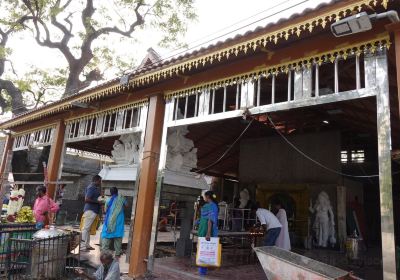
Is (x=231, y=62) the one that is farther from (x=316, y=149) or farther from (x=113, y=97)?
(x=316, y=149)

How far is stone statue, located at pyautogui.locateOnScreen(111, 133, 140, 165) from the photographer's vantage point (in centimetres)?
895

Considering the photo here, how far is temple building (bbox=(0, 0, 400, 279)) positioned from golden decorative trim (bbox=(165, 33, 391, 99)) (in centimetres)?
2

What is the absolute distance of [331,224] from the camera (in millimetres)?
11680

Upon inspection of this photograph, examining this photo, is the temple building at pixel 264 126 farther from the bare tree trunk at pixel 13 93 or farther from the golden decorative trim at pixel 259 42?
the bare tree trunk at pixel 13 93

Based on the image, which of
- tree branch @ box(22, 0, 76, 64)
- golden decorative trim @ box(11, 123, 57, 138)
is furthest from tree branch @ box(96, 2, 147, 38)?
golden decorative trim @ box(11, 123, 57, 138)

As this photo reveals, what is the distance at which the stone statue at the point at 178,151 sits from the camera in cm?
790

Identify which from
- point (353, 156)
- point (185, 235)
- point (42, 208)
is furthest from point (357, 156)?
point (42, 208)

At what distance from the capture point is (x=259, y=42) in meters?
5.38

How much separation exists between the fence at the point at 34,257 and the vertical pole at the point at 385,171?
552 centimetres

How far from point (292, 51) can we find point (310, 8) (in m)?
1.02

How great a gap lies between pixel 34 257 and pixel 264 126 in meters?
9.10

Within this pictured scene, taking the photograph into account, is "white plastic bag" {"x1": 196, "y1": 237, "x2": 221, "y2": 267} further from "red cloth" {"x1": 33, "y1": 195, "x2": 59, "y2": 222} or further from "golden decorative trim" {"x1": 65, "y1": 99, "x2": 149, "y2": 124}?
"red cloth" {"x1": 33, "y1": 195, "x2": 59, "y2": 222}

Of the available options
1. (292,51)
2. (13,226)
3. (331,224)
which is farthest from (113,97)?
(331,224)

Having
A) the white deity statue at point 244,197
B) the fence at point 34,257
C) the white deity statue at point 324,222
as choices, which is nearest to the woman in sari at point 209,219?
the fence at point 34,257
